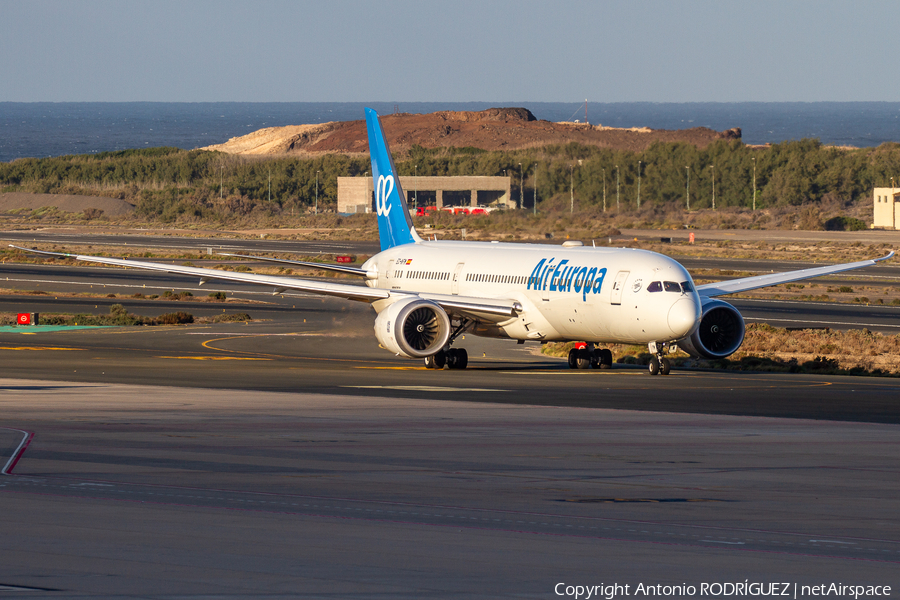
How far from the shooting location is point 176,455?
20.8 metres

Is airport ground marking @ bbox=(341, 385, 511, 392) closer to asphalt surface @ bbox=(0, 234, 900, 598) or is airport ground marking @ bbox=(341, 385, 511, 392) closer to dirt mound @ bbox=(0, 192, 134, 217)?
asphalt surface @ bbox=(0, 234, 900, 598)

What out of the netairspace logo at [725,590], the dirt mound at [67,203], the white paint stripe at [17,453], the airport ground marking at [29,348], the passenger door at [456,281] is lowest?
the airport ground marking at [29,348]

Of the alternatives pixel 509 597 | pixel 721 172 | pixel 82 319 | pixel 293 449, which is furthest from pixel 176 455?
pixel 721 172

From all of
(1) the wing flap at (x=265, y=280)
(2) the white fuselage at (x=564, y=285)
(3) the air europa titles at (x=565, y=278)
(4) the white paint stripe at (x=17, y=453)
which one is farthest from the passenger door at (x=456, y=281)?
(4) the white paint stripe at (x=17, y=453)

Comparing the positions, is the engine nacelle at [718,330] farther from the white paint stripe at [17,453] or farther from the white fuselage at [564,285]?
the white paint stripe at [17,453]

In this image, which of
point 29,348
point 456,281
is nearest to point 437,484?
point 456,281

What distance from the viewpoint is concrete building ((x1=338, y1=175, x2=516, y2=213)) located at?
17162 cm

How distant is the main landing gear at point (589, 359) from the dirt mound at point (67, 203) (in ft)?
482

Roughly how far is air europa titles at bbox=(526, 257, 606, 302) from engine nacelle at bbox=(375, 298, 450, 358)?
10.9ft

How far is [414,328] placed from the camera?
40.2 m

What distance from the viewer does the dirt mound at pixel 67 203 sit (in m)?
180

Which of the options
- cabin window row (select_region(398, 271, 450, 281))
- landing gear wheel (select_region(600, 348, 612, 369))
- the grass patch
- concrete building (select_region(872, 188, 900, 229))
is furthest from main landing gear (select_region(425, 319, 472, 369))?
concrete building (select_region(872, 188, 900, 229))

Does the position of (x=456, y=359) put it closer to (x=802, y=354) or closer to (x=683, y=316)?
(x=683, y=316)

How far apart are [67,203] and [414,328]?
152 m
